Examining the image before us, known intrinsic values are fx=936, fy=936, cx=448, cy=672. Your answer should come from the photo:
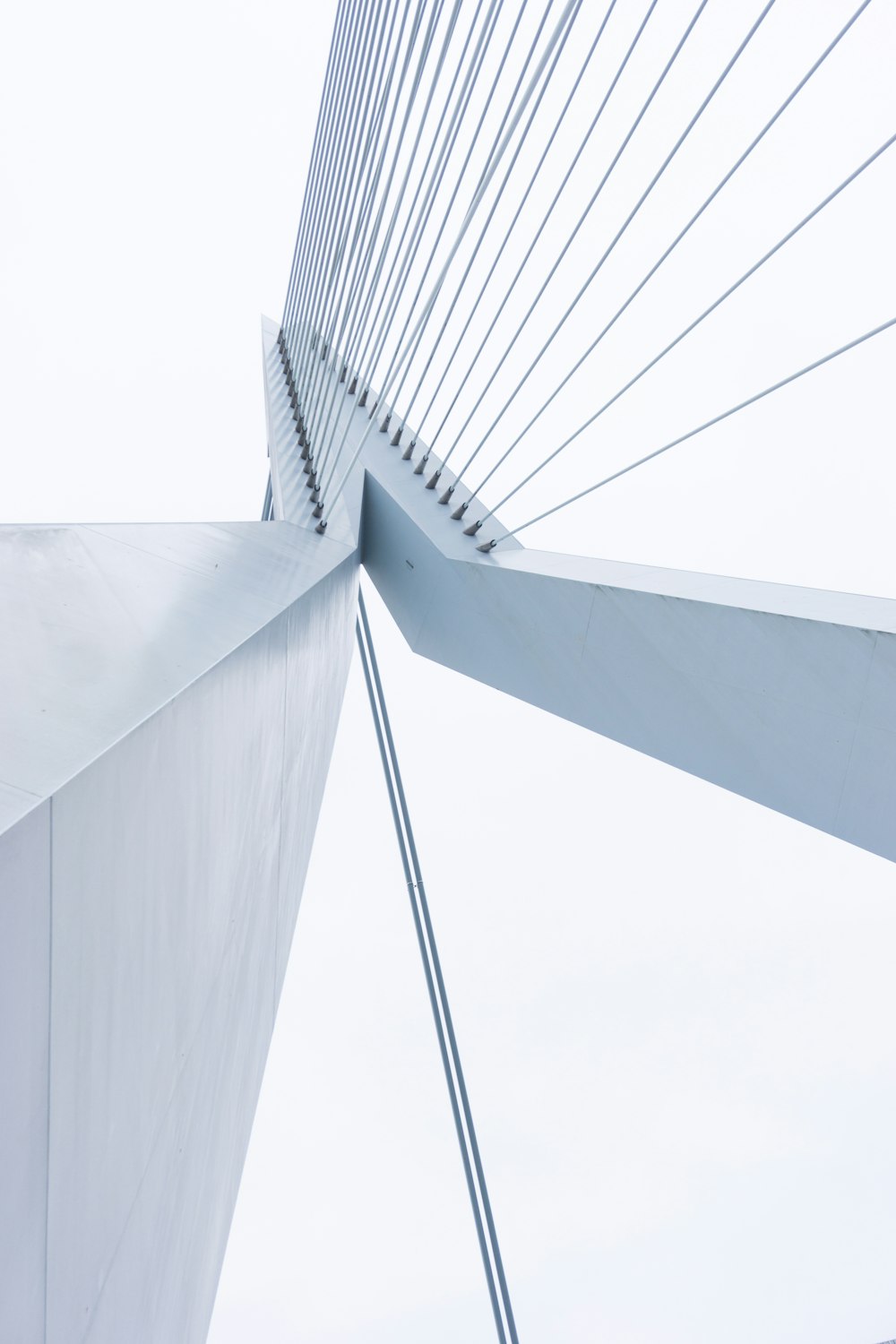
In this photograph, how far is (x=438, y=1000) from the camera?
604cm

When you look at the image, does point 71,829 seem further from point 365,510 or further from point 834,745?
point 365,510

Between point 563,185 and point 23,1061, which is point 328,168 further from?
point 23,1061

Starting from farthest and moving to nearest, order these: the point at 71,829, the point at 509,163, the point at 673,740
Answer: the point at 509,163 → the point at 673,740 → the point at 71,829

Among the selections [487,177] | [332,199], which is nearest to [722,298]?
[487,177]

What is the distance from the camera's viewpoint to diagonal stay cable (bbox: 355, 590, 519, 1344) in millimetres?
5355

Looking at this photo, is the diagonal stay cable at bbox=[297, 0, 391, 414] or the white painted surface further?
the diagonal stay cable at bbox=[297, 0, 391, 414]

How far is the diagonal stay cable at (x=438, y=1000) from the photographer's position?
5.36 metres

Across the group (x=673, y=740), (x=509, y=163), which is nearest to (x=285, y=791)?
(x=673, y=740)

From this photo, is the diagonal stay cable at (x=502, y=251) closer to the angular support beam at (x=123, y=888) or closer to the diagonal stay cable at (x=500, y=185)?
the diagonal stay cable at (x=500, y=185)

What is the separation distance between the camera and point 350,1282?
1288 cm

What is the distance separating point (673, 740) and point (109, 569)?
1586 mm

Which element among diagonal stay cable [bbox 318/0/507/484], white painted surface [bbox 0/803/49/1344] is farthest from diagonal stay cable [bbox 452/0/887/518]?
white painted surface [bbox 0/803/49/1344]

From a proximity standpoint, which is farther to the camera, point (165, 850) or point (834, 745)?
point (834, 745)

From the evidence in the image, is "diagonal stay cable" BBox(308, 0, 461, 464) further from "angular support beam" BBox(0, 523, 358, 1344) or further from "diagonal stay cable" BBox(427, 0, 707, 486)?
"angular support beam" BBox(0, 523, 358, 1344)
